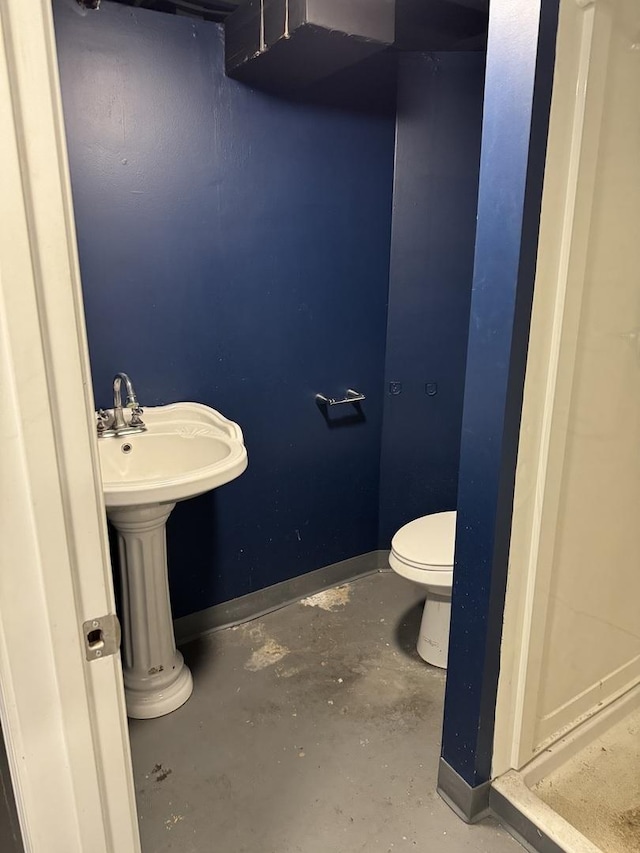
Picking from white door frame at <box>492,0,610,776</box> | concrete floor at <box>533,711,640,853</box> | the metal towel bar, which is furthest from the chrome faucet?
concrete floor at <box>533,711,640,853</box>

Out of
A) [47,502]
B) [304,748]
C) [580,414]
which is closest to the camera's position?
[47,502]

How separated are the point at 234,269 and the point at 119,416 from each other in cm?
63

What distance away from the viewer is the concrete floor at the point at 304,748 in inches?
61.7

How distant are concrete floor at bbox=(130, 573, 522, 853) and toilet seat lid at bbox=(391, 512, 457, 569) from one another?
0.43 metres

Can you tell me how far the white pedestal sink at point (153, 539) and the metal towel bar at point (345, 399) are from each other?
0.54m

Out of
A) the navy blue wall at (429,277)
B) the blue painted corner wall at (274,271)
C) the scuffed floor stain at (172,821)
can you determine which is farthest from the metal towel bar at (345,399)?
the scuffed floor stain at (172,821)

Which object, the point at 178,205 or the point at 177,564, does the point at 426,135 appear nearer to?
the point at 178,205

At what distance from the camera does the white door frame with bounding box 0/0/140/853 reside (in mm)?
594

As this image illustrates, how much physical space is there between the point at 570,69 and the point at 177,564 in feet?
6.10

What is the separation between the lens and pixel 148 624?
75.9 inches

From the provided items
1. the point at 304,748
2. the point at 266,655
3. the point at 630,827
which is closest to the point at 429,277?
the point at 266,655

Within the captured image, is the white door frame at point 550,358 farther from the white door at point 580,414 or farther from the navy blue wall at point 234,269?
the navy blue wall at point 234,269

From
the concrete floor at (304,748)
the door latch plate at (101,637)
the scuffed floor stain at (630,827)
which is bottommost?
the scuffed floor stain at (630,827)

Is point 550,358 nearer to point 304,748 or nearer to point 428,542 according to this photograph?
point 428,542
